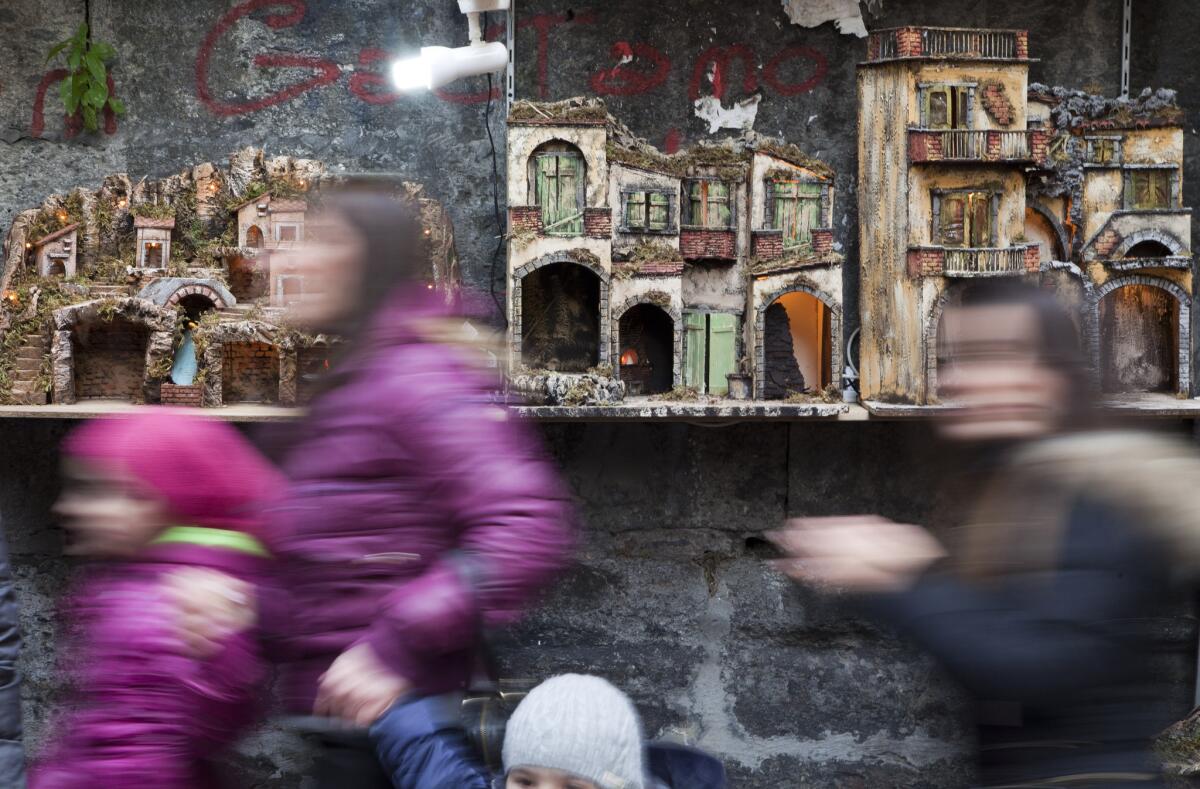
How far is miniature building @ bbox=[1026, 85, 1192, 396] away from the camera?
2867 mm

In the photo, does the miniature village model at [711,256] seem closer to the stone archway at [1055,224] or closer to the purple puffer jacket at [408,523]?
the stone archway at [1055,224]

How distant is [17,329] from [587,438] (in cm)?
149

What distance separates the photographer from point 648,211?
2.86 metres

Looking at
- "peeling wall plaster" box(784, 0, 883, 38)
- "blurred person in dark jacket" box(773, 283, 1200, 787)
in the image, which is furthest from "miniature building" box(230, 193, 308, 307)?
"blurred person in dark jacket" box(773, 283, 1200, 787)

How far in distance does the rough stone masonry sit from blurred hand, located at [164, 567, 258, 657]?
1572 millimetres

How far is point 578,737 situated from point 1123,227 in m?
2.25

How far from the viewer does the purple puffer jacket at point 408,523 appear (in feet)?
4.58

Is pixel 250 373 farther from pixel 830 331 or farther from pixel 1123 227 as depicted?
pixel 1123 227

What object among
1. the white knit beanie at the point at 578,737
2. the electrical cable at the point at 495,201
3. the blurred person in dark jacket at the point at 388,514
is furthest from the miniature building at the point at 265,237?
the white knit beanie at the point at 578,737

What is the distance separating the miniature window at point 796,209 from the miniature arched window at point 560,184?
0.51 metres

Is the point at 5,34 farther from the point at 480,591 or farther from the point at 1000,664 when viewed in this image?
the point at 1000,664

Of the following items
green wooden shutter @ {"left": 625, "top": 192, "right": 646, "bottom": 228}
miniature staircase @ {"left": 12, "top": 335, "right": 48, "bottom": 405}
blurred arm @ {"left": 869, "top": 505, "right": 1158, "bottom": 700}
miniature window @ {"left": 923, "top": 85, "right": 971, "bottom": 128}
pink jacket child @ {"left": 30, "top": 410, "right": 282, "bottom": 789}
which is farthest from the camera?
green wooden shutter @ {"left": 625, "top": 192, "right": 646, "bottom": 228}

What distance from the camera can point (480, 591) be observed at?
1.39m

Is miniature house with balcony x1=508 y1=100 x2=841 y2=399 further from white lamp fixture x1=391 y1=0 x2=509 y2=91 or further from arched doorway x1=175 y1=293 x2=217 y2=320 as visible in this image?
arched doorway x1=175 y1=293 x2=217 y2=320
